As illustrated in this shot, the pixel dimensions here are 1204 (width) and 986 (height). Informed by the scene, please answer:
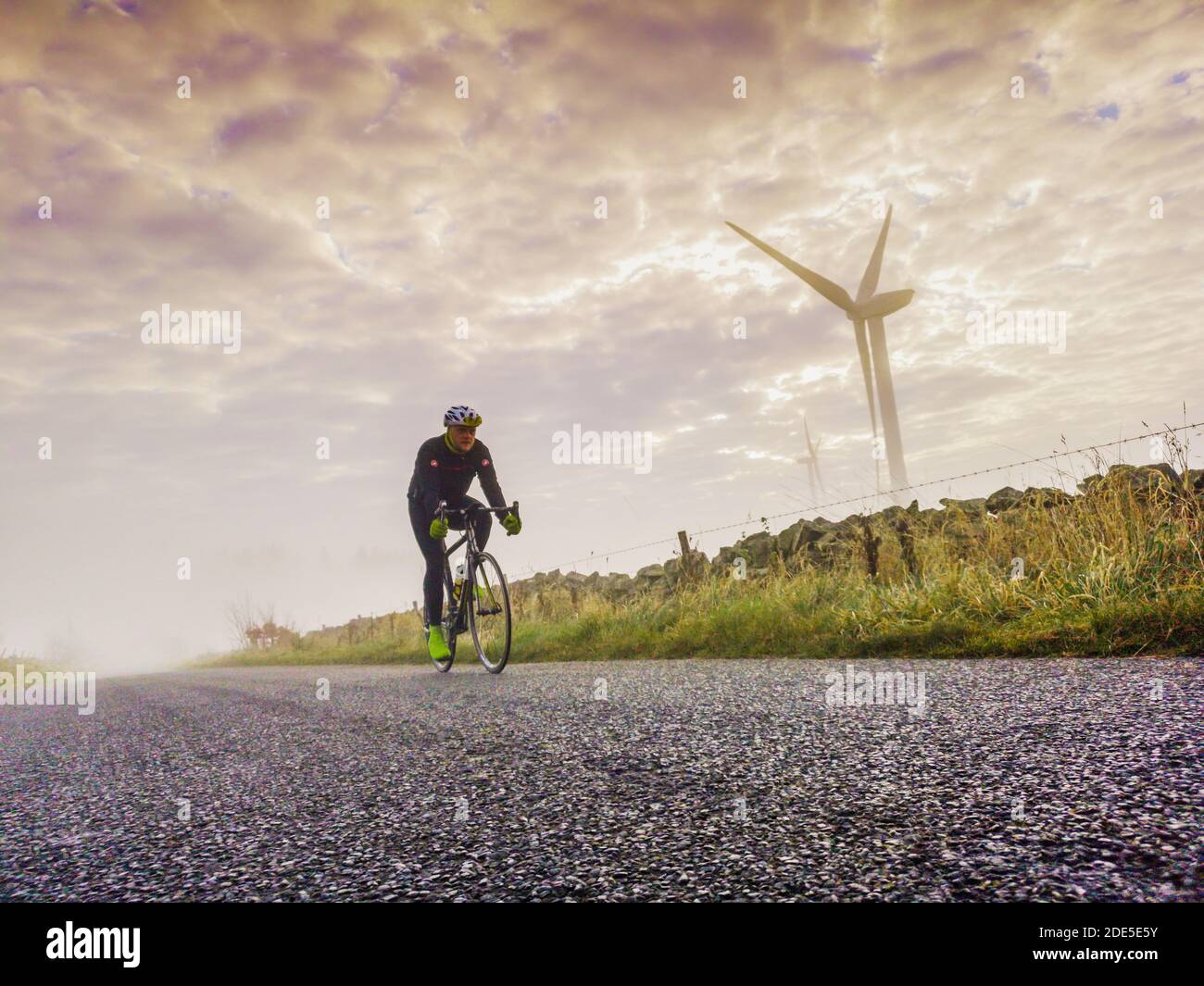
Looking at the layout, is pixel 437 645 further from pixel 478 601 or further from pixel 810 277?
pixel 810 277

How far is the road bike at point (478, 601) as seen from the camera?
22.4 ft

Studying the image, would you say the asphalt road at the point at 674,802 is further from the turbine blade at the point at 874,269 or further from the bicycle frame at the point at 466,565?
the turbine blade at the point at 874,269

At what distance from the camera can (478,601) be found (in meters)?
7.12

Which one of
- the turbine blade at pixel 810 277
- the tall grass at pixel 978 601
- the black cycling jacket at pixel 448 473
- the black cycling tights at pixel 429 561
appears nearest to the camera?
the tall grass at pixel 978 601

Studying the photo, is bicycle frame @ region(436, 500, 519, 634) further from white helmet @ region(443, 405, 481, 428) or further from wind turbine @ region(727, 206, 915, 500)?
wind turbine @ region(727, 206, 915, 500)

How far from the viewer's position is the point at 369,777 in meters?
2.82

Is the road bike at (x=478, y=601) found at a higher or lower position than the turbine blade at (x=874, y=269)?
lower

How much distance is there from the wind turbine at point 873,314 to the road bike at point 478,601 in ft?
82.1

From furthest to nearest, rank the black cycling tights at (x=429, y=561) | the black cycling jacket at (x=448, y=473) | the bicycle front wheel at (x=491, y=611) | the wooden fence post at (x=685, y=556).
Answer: the wooden fence post at (x=685, y=556), the black cycling tights at (x=429, y=561), the black cycling jacket at (x=448, y=473), the bicycle front wheel at (x=491, y=611)
